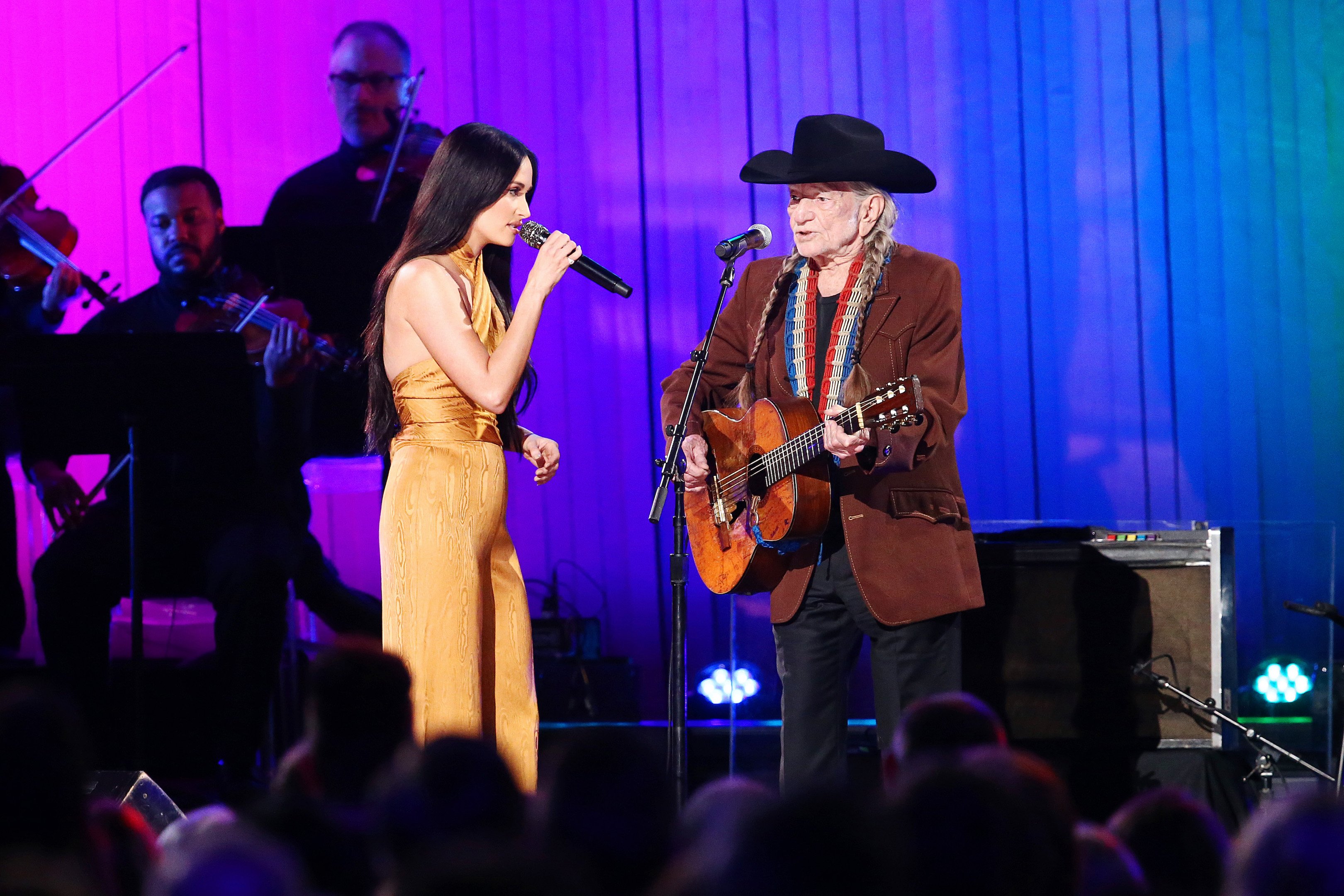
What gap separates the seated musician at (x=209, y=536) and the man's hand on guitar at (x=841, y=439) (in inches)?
108

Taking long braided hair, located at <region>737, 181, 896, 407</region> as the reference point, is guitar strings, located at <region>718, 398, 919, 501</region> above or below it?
below

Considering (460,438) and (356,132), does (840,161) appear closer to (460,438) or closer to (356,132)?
(460,438)

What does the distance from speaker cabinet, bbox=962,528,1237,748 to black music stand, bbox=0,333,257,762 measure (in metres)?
2.44

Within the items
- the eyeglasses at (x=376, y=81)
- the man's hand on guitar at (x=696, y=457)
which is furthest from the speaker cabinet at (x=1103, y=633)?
the eyeglasses at (x=376, y=81)

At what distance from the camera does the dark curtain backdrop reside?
222 inches

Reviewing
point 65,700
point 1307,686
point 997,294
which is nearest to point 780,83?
point 997,294

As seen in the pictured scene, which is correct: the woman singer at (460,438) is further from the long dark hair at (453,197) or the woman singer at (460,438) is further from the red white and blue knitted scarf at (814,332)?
the red white and blue knitted scarf at (814,332)

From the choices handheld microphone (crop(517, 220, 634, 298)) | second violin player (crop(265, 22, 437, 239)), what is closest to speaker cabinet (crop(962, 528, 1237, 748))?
handheld microphone (crop(517, 220, 634, 298))

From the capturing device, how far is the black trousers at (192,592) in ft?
15.5

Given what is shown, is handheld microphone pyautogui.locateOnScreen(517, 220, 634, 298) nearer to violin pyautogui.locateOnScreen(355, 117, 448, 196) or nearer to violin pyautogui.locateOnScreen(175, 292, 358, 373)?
violin pyautogui.locateOnScreen(175, 292, 358, 373)

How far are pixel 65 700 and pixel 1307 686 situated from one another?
4315mm

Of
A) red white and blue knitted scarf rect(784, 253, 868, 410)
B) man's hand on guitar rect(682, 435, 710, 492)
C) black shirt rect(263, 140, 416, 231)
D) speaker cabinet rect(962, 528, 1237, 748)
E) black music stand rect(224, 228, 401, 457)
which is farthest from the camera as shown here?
black shirt rect(263, 140, 416, 231)

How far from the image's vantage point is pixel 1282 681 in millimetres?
4590

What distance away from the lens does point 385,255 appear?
4.97 m
